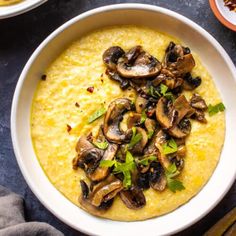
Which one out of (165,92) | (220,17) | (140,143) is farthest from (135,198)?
(220,17)

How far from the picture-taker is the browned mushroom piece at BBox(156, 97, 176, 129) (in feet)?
11.1

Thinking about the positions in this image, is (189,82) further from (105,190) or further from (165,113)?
(105,190)

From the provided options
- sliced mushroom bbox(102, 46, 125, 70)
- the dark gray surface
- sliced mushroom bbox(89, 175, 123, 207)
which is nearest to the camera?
sliced mushroom bbox(89, 175, 123, 207)

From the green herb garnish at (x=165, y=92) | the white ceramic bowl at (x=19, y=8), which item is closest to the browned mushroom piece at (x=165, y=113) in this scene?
the green herb garnish at (x=165, y=92)

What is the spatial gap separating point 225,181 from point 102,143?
2.64ft

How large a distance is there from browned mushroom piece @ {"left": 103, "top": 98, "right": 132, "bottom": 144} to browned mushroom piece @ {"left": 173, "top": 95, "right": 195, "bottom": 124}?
293 millimetres

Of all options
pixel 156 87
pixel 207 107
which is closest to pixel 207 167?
pixel 207 107

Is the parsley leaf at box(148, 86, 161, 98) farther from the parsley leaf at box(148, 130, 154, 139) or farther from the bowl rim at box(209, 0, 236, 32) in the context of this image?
the bowl rim at box(209, 0, 236, 32)

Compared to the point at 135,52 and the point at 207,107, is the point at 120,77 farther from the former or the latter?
the point at 207,107

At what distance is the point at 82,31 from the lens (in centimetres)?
356

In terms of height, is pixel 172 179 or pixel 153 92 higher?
pixel 153 92

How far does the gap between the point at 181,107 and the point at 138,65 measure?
15.0 inches

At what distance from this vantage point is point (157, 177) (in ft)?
11.2

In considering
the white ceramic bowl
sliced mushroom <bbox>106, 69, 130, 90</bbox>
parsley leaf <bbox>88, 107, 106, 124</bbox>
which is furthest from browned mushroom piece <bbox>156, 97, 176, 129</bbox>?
the white ceramic bowl
